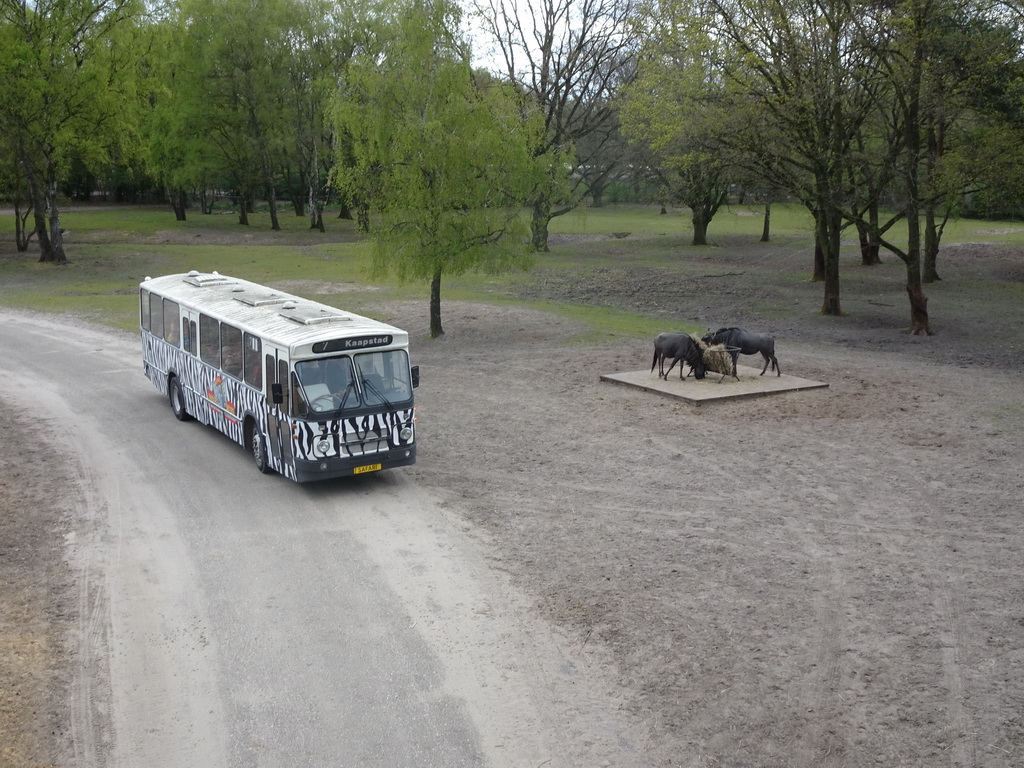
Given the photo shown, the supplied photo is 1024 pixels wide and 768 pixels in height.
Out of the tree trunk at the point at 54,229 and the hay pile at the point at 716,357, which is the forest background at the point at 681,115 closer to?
the tree trunk at the point at 54,229

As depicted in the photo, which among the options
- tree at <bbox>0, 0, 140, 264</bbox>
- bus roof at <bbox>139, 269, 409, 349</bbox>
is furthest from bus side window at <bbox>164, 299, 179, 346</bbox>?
tree at <bbox>0, 0, 140, 264</bbox>

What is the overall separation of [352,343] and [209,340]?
4.09m

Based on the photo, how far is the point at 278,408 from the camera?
1530 centimetres

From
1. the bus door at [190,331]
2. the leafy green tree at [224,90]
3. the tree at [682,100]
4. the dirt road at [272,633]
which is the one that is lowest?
the dirt road at [272,633]

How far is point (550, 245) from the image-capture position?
6325 centimetres

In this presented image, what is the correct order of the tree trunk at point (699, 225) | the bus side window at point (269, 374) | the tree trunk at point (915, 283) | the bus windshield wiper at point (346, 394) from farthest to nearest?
the tree trunk at point (699, 225) → the tree trunk at point (915, 283) → the bus side window at point (269, 374) → the bus windshield wiper at point (346, 394)

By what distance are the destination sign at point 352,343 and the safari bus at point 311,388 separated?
1 centimetres

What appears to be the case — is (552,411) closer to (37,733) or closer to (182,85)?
(37,733)

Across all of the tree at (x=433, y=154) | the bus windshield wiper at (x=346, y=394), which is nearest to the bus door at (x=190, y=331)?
the bus windshield wiper at (x=346, y=394)

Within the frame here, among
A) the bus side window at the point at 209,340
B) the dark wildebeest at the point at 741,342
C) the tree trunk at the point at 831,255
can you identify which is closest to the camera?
the bus side window at the point at 209,340

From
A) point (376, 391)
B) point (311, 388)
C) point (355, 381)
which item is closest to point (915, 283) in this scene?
point (376, 391)

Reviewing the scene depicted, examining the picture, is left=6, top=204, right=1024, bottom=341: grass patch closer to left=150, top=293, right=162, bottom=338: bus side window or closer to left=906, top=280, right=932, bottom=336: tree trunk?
left=906, top=280, right=932, bottom=336: tree trunk

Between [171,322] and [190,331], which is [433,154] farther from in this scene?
[190,331]

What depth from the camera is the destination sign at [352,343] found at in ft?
49.2
